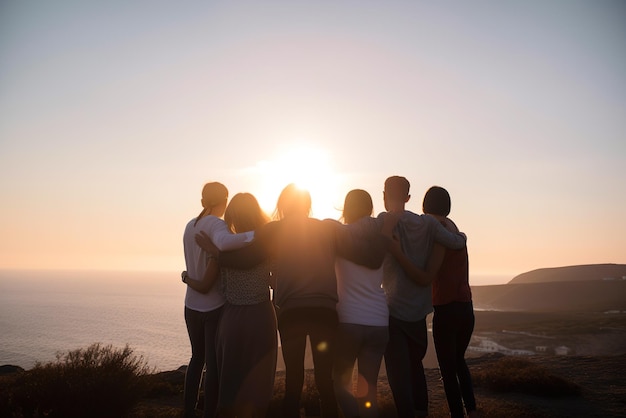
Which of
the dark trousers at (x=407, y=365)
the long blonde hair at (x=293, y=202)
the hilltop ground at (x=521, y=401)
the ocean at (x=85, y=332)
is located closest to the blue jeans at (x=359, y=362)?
the dark trousers at (x=407, y=365)

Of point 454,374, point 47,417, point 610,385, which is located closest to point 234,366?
point 454,374

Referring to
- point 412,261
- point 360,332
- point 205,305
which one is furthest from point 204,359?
point 412,261

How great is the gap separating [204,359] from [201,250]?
4.18 feet

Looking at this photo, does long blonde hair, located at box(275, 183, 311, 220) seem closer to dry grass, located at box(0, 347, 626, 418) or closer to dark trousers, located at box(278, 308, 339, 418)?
dark trousers, located at box(278, 308, 339, 418)

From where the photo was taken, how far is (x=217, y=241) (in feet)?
15.2

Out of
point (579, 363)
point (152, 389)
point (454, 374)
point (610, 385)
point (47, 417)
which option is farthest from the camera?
point (579, 363)

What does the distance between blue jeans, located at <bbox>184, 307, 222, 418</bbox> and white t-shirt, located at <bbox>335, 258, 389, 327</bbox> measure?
1405mm

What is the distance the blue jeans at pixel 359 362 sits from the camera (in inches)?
177

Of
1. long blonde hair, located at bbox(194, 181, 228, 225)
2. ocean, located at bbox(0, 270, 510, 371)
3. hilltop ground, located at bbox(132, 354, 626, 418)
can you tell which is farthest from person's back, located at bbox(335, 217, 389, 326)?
ocean, located at bbox(0, 270, 510, 371)

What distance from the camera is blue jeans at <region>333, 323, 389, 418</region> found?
4.50 m

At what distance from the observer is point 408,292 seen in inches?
199

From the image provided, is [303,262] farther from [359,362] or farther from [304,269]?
[359,362]

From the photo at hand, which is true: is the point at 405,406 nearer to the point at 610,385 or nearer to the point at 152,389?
the point at 152,389

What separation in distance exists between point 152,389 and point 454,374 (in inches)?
279
